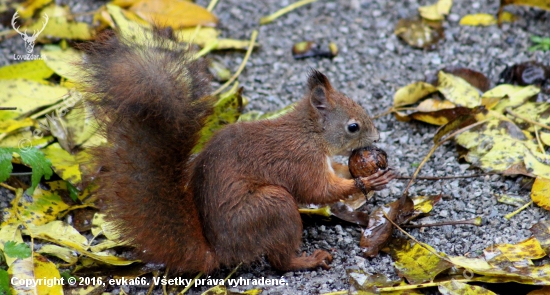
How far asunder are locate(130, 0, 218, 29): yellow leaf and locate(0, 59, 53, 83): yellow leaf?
0.63 metres

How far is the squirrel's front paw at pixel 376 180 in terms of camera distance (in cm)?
237

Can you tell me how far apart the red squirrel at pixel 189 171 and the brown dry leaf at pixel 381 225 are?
10 centimetres

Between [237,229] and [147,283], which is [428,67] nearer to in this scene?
[237,229]

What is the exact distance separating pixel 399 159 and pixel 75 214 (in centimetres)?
138

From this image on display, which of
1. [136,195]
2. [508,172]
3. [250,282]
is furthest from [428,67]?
[136,195]

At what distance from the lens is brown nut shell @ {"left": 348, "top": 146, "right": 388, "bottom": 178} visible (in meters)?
2.40

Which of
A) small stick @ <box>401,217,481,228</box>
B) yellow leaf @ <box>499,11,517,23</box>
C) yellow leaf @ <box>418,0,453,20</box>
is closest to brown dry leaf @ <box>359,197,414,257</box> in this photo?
small stick @ <box>401,217,481,228</box>

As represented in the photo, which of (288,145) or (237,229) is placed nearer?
(237,229)

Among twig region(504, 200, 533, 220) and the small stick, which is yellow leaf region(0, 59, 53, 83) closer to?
the small stick

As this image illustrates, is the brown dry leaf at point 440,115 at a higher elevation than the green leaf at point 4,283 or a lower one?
higher

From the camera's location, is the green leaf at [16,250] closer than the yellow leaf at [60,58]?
Yes

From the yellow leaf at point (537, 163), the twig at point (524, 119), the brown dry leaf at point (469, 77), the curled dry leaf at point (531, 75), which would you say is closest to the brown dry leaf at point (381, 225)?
the yellow leaf at point (537, 163)

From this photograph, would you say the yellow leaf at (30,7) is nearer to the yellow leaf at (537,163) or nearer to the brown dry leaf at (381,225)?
the brown dry leaf at (381,225)

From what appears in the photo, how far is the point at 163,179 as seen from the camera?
6.82ft
